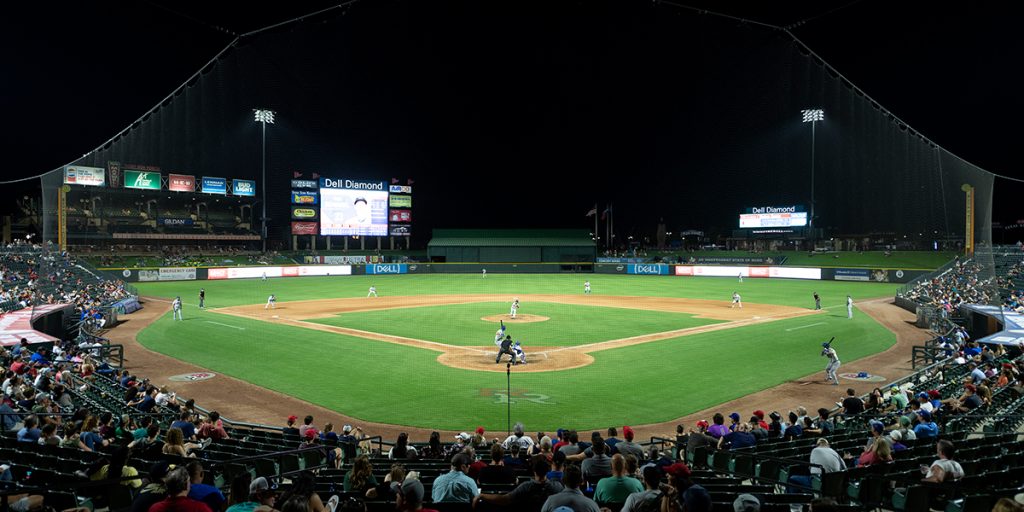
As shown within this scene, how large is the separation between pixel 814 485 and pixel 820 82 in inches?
1992

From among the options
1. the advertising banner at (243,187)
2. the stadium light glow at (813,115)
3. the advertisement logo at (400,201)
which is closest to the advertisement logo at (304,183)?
the advertisement logo at (400,201)

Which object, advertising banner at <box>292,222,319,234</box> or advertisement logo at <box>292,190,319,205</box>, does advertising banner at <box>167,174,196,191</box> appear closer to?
advertisement logo at <box>292,190,319,205</box>

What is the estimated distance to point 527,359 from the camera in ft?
73.2

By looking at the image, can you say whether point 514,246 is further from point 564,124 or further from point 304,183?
point 304,183

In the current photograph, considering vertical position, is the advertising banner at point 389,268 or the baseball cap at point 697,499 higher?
the baseball cap at point 697,499

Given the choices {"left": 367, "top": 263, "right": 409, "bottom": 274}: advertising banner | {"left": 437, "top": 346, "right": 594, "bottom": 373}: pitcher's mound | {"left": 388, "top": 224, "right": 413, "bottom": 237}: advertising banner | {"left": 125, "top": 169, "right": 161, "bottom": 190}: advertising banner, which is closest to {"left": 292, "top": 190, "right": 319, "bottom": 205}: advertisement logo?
{"left": 388, "top": 224, "right": 413, "bottom": 237}: advertising banner

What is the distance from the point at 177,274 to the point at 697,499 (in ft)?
224

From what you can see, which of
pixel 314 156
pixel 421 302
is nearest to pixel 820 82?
pixel 421 302

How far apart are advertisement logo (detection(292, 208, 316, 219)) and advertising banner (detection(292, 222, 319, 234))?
87cm

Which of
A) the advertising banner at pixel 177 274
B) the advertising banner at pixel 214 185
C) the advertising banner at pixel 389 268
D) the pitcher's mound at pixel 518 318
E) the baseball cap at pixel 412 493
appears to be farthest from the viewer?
the advertising banner at pixel 214 185

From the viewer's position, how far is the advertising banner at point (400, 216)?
275ft

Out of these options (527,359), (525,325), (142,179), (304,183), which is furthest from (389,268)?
(527,359)

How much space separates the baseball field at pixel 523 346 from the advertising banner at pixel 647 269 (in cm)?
2461

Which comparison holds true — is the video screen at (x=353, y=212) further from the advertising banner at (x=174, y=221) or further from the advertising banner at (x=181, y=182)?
the advertising banner at (x=174, y=221)
